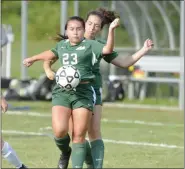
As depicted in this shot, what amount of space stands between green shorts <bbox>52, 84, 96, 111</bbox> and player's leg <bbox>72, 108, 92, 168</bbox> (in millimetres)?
82

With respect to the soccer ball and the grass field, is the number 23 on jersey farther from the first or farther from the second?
the grass field

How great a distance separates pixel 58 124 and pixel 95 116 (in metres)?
0.64

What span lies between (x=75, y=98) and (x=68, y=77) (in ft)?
1.03

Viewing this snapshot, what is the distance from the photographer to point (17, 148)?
12.8 meters

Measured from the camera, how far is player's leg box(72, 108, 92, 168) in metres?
9.02

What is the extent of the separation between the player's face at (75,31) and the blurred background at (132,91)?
383cm

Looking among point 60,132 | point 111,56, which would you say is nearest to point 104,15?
point 111,56

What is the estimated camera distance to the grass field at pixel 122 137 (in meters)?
11.6

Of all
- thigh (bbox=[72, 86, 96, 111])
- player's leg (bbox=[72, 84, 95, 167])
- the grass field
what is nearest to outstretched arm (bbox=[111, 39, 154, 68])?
thigh (bbox=[72, 86, 96, 111])

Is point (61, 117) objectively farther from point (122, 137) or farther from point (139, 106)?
point (139, 106)

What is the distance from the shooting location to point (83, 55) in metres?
9.09

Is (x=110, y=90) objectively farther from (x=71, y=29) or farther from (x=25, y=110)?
(x=71, y=29)

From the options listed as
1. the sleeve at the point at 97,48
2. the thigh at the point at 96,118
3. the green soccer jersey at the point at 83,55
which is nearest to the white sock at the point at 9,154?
the thigh at the point at 96,118

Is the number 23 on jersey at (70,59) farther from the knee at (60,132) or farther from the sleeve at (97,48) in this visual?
the knee at (60,132)
